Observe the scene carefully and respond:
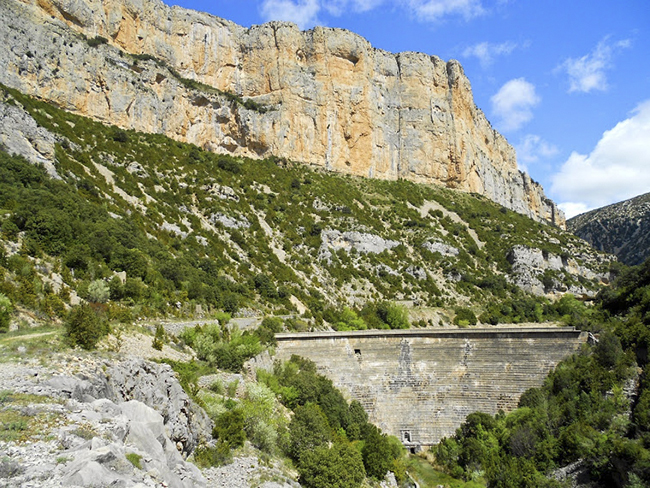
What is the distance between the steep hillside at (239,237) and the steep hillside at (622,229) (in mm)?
31234

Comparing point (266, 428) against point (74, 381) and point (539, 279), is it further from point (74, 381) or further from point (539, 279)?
point (539, 279)

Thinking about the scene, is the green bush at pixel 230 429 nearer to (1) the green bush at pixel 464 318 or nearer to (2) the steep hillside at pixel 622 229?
(1) the green bush at pixel 464 318

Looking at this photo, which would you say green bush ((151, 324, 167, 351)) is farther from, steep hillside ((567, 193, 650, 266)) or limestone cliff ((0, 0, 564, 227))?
steep hillside ((567, 193, 650, 266))

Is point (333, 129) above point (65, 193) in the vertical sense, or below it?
above

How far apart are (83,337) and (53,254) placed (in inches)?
371

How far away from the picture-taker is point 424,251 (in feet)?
159

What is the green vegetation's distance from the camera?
58.0 ft

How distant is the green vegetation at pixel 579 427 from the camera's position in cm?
1767

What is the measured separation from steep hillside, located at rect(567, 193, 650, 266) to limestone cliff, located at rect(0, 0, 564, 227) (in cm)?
2786

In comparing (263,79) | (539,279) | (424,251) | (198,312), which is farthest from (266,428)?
(263,79)

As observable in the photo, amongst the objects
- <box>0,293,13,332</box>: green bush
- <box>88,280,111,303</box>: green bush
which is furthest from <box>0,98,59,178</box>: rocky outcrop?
<box>0,293,13,332</box>: green bush

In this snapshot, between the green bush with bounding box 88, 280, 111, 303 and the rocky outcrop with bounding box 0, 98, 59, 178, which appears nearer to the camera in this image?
the green bush with bounding box 88, 280, 111, 303

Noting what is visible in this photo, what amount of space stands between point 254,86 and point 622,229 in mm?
76228

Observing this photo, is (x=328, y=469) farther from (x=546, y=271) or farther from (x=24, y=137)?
(x=546, y=271)
